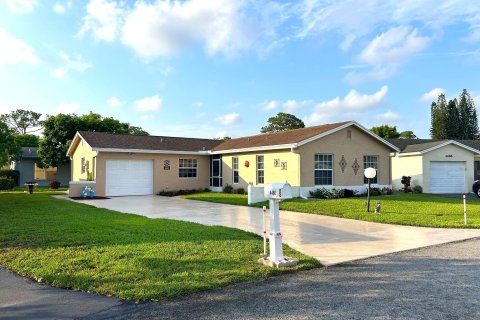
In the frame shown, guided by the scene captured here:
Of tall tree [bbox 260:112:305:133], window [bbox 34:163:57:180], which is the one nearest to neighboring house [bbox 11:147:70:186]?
window [bbox 34:163:57:180]

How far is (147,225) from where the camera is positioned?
10.3 m

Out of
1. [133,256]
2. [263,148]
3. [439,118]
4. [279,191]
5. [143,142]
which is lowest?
[133,256]

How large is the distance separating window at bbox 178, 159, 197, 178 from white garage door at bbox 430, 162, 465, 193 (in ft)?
49.6

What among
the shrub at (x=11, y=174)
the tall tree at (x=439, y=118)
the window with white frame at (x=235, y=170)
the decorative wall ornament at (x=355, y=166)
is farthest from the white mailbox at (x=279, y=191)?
the tall tree at (x=439, y=118)

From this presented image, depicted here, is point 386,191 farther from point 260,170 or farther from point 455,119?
point 455,119

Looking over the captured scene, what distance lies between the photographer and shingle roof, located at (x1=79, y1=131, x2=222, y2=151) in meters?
22.4

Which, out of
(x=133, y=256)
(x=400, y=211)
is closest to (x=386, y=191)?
(x=400, y=211)

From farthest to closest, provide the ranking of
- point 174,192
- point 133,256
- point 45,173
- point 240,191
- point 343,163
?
point 45,173 < point 174,192 < point 240,191 < point 343,163 < point 133,256

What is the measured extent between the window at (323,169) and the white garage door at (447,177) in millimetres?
8157

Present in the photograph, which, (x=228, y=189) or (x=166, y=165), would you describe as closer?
(x=228, y=189)

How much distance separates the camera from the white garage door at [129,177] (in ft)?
72.5

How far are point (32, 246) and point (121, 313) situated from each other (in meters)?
4.32

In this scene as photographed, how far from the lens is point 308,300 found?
182 inches

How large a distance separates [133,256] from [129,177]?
16.8 m
